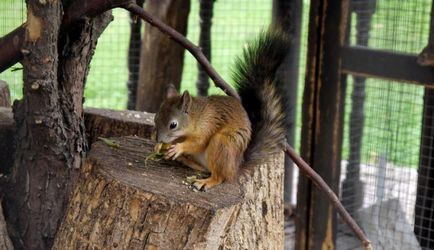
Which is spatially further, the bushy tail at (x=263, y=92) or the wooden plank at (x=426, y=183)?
the wooden plank at (x=426, y=183)

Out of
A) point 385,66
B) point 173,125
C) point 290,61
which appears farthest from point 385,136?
point 173,125

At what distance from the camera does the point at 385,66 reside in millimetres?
3613

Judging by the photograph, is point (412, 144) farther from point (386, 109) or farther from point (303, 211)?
point (303, 211)

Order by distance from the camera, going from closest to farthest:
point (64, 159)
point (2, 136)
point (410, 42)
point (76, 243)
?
point (76, 243) < point (64, 159) < point (2, 136) < point (410, 42)

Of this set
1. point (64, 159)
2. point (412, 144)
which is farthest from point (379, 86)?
point (64, 159)

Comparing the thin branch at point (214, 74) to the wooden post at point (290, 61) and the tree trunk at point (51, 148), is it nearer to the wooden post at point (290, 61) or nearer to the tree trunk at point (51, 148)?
the tree trunk at point (51, 148)

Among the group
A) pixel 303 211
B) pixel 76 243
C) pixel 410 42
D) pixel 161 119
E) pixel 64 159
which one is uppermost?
pixel 410 42

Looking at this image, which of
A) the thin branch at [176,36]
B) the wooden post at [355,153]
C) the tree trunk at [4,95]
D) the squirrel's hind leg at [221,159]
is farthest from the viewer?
the wooden post at [355,153]

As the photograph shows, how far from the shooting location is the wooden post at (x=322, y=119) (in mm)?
3770

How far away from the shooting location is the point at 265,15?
528cm

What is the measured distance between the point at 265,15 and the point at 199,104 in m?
2.79

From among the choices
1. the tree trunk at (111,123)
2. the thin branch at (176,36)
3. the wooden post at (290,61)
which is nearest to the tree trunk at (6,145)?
the tree trunk at (111,123)

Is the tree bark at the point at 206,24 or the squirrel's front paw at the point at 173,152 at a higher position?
the tree bark at the point at 206,24

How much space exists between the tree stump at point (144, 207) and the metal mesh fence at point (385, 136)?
1414 mm
